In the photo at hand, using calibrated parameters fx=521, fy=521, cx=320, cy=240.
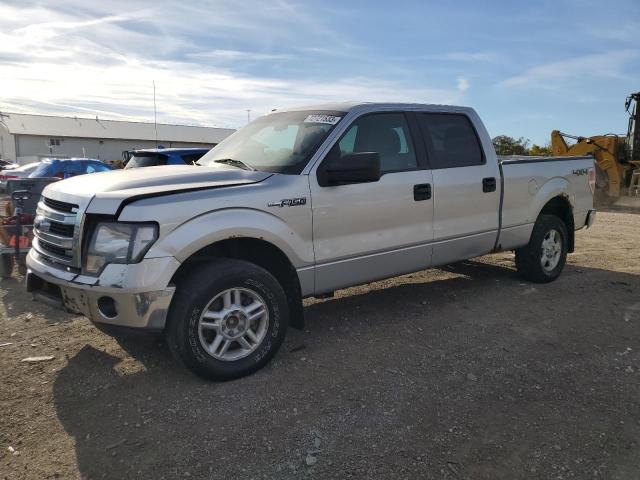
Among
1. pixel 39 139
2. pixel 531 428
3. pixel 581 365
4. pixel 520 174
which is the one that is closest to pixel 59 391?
pixel 531 428

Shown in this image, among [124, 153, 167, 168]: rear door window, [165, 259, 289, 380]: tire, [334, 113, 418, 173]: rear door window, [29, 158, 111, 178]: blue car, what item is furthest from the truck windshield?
[29, 158, 111, 178]: blue car

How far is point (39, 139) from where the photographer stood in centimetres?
5175

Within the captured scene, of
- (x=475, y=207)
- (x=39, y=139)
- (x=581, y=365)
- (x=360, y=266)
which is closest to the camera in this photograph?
(x=581, y=365)

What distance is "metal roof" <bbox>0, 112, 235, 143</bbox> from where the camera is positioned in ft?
174

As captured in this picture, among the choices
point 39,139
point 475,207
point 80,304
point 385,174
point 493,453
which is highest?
point 39,139

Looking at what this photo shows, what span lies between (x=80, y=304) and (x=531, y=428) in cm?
285

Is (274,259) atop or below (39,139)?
below

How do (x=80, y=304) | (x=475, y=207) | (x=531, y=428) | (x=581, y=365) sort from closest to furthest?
(x=531, y=428), (x=80, y=304), (x=581, y=365), (x=475, y=207)

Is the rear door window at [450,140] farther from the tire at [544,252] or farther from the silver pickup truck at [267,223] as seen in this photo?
the tire at [544,252]

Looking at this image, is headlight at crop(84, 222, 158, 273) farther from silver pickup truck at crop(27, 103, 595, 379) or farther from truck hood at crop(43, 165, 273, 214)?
truck hood at crop(43, 165, 273, 214)

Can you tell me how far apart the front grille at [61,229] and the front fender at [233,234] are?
24.6 inches

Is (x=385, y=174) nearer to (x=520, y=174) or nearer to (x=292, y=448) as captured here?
(x=520, y=174)

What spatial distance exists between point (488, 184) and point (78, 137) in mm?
55075

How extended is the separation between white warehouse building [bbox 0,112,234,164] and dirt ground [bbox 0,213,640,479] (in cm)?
4976
